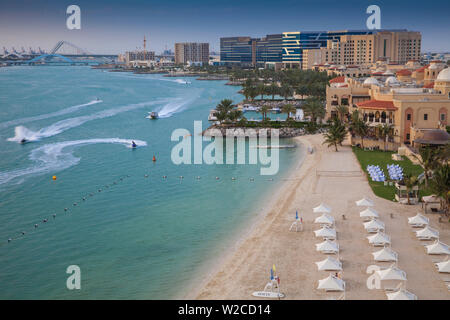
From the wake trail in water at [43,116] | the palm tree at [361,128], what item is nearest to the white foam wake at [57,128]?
the wake trail in water at [43,116]

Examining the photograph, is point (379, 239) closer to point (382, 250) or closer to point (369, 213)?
point (382, 250)

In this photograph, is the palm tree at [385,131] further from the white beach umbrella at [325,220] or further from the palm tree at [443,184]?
the white beach umbrella at [325,220]

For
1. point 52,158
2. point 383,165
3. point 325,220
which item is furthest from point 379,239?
point 52,158

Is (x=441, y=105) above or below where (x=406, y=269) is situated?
above

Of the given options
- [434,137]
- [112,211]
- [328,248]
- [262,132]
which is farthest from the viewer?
[262,132]

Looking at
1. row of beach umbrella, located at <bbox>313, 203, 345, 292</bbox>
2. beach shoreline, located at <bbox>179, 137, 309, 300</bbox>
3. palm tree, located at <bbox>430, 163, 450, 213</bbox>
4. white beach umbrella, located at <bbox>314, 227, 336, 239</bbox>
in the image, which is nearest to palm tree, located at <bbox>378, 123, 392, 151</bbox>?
beach shoreline, located at <bbox>179, 137, 309, 300</bbox>
